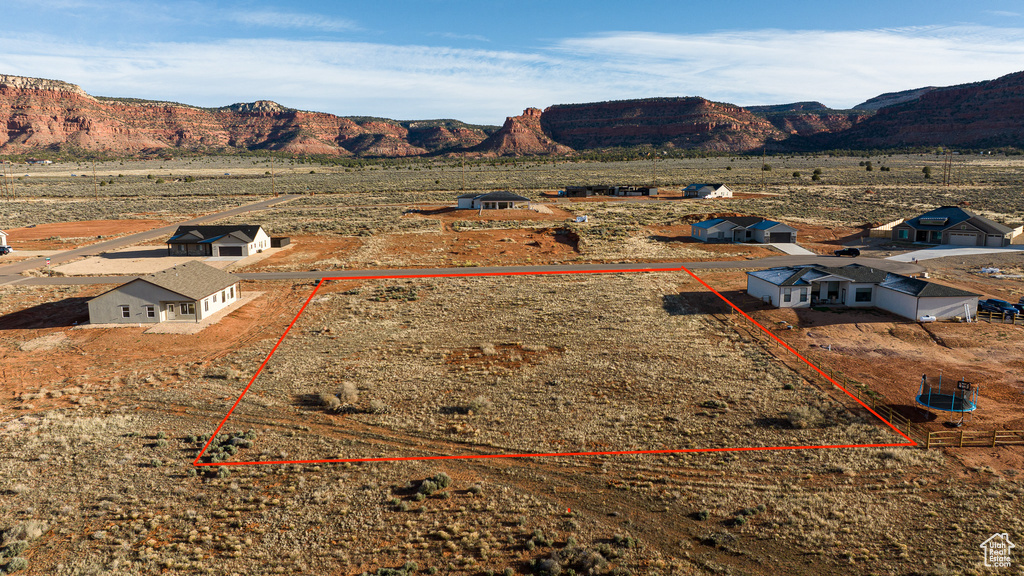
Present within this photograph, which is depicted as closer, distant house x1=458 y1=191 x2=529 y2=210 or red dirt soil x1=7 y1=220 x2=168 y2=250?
red dirt soil x1=7 y1=220 x2=168 y2=250

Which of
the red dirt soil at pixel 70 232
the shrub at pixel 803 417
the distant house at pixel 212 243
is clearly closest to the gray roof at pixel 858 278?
the shrub at pixel 803 417

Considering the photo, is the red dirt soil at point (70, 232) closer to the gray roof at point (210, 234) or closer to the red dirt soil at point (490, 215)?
the gray roof at point (210, 234)

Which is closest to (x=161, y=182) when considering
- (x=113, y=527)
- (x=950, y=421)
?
(x=113, y=527)

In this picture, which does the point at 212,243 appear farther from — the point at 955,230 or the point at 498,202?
the point at 955,230

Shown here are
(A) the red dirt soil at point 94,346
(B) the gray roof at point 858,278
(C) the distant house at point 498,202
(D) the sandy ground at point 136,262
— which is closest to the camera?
(A) the red dirt soil at point 94,346

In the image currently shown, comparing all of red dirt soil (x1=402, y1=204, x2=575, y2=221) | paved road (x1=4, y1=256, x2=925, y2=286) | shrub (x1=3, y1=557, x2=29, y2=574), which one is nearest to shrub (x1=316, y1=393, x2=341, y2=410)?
shrub (x1=3, y1=557, x2=29, y2=574)

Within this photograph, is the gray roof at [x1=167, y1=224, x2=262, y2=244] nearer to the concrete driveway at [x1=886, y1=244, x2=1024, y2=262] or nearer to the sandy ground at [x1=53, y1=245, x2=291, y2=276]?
the sandy ground at [x1=53, y1=245, x2=291, y2=276]

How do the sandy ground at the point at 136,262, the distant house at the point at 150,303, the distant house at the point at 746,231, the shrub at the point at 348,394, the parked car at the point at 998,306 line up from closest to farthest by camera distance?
the shrub at the point at 348,394 → the parked car at the point at 998,306 → the distant house at the point at 150,303 → the sandy ground at the point at 136,262 → the distant house at the point at 746,231
